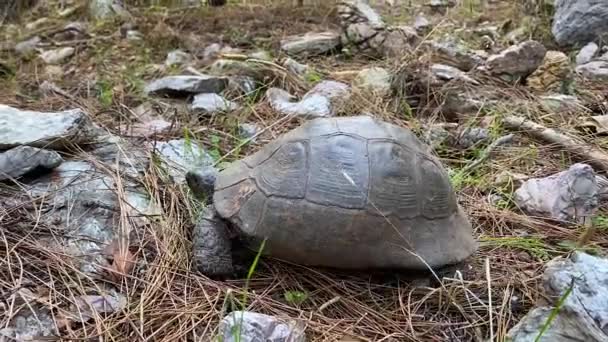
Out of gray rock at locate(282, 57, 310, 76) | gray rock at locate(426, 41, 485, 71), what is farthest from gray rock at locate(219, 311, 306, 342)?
gray rock at locate(426, 41, 485, 71)

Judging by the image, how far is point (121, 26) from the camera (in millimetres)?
4820

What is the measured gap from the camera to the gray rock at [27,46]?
434 cm

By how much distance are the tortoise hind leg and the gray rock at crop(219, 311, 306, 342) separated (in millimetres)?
Answer: 312

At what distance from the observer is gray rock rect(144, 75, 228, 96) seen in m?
3.37

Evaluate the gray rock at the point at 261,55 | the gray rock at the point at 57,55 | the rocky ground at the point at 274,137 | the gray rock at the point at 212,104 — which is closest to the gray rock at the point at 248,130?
the rocky ground at the point at 274,137

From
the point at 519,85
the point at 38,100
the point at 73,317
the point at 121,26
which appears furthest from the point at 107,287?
the point at 121,26

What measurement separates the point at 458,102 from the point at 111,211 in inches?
74.8

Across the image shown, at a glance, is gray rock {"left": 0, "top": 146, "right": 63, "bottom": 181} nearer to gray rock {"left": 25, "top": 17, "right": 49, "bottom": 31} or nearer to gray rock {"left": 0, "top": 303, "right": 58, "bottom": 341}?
gray rock {"left": 0, "top": 303, "right": 58, "bottom": 341}

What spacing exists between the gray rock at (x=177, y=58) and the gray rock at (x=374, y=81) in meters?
1.26

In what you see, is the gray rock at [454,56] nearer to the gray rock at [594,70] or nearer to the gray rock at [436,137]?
the gray rock at [594,70]

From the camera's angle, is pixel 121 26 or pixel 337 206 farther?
pixel 121 26

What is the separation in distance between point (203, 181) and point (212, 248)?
0.98ft

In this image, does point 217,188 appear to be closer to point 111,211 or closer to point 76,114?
point 111,211

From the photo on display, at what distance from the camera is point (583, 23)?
4.09 meters
